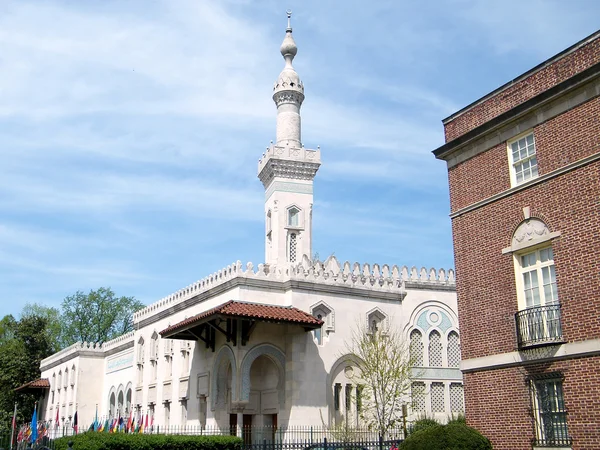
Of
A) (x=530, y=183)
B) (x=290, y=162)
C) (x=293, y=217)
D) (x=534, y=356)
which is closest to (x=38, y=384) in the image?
(x=293, y=217)

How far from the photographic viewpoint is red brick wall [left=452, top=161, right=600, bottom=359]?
13.9m

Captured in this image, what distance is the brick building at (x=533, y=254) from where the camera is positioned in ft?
45.7

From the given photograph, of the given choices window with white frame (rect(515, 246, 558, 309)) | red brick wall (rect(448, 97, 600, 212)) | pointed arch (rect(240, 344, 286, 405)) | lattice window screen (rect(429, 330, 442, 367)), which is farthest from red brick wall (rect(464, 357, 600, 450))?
lattice window screen (rect(429, 330, 442, 367))

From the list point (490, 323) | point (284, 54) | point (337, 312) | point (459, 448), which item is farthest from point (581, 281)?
point (284, 54)

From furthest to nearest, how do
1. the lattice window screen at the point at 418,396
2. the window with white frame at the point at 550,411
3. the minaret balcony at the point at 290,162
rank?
1. the minaret balcony at the point at 290,162
2. the lattice window screen at the point at 418,396
3. the window with white frame at the point at 550,411

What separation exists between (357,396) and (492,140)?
14.3 m

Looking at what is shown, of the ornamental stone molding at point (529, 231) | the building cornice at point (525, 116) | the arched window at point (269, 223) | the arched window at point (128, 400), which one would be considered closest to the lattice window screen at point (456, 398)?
the arched window at point (269, 223)

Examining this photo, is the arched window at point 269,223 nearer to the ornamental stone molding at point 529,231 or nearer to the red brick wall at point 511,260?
the red brick wall at point 511,260

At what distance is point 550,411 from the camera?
14383 mm

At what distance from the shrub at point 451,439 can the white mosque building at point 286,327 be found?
9469 mm

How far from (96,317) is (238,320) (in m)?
45.0

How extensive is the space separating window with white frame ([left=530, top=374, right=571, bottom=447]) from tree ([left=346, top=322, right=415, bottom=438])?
1025 cm

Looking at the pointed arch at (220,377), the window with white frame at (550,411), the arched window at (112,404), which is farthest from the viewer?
the arched window at (112,404)

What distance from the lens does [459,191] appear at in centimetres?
1770
